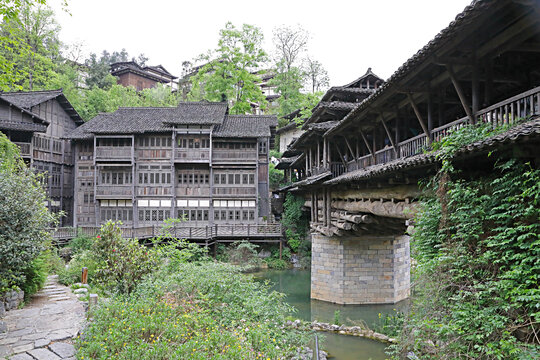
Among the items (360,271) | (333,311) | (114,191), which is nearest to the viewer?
(333,311)

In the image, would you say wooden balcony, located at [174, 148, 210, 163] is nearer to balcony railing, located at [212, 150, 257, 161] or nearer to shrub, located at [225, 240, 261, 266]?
balcony railing, located at [212, 150, 257, 161]

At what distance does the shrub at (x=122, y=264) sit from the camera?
32.6 ft

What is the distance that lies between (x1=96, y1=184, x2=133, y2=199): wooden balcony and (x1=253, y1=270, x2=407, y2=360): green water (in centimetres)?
1223

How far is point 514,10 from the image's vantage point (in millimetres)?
5363

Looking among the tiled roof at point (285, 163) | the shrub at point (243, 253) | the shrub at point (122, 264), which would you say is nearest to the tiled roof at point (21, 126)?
the shrub at point (243, 253)

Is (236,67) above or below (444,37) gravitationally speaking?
above

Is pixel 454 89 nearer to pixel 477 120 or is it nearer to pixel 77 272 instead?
pixel 477 120

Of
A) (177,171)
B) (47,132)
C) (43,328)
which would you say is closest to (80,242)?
(177,171)

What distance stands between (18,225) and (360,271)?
46.0 feet

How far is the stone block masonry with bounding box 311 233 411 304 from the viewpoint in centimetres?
1666

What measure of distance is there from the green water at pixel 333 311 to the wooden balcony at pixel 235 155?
29.5ft

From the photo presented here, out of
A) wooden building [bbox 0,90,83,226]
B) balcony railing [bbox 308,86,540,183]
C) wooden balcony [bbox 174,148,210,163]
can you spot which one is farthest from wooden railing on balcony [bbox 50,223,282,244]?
balcony railing [bbox 308,86,540,183]

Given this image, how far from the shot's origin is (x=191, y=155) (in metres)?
26.9

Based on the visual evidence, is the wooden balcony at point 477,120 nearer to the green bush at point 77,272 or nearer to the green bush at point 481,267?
the green bush at point 481,267
